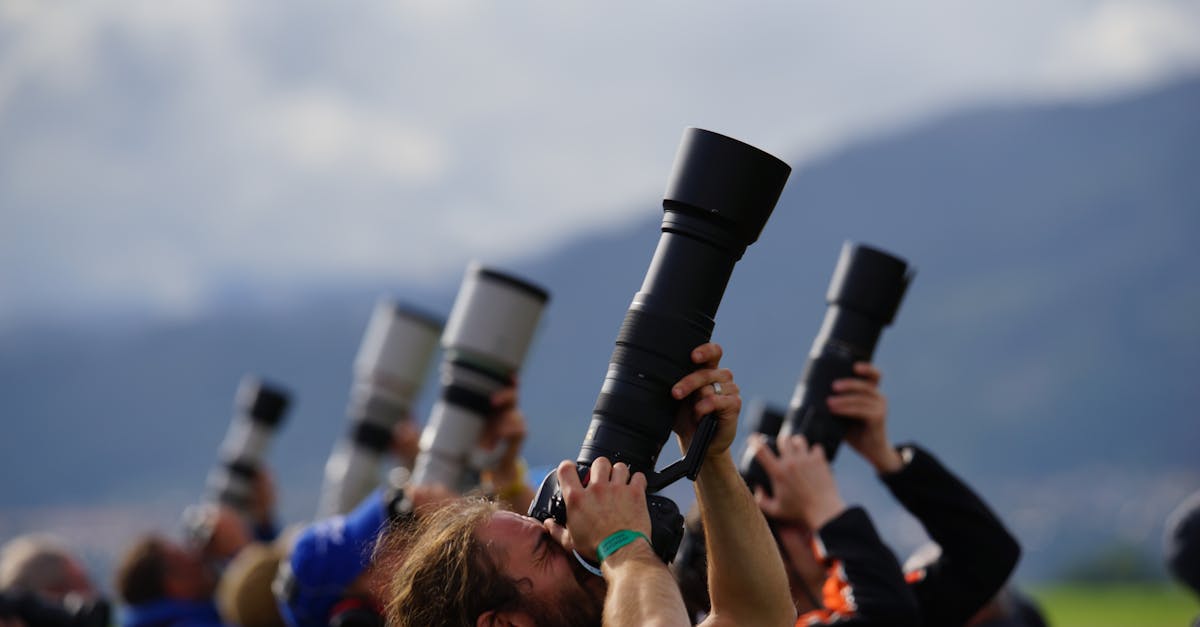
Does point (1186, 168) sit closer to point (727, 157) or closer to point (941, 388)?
point (941, 388)

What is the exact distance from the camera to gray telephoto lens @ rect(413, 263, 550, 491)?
5.45m

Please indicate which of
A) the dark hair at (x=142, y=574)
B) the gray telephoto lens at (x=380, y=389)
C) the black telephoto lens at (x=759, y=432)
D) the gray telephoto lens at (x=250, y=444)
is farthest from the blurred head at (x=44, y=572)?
the black telephoto lens at (x=759, y=432)

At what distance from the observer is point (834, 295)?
4602 millimetres

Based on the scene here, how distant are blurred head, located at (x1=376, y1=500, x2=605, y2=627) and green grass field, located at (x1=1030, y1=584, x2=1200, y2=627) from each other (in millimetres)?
24242

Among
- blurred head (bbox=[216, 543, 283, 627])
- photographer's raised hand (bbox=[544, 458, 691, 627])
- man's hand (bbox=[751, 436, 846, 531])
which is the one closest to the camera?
photographer's raised hand (bbox=[544, 458, 691, 627])

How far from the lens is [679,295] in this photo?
9.73ft

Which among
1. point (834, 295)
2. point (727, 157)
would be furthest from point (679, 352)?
point (834, 295)

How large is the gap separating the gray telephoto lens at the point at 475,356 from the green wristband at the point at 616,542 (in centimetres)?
267

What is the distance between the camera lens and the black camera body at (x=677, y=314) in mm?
2943

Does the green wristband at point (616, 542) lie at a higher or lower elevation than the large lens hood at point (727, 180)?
lower

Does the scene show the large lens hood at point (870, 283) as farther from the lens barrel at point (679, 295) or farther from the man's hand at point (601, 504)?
the man's hand at point (601, 504)

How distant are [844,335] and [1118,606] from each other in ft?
151

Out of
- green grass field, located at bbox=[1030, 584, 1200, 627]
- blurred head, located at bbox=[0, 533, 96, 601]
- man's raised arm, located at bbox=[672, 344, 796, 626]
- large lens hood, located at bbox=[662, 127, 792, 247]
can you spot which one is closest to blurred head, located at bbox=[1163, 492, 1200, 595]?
man's raised arm, located at bbox=[672, 344, 796, 626]

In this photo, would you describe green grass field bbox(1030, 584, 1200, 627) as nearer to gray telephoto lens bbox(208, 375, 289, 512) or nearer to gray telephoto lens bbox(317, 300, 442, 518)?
gray telephoto lens bbox(208, 375, 289, 512)
